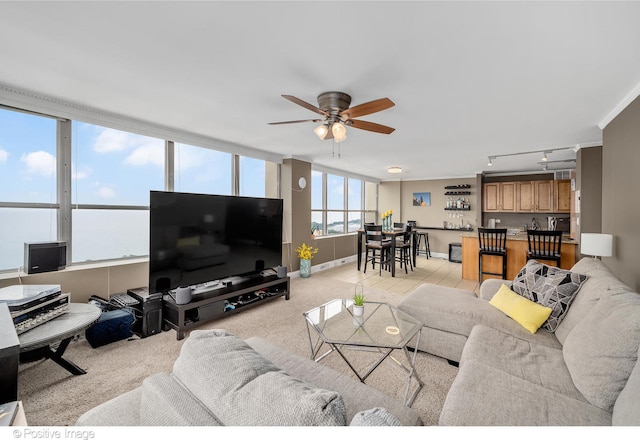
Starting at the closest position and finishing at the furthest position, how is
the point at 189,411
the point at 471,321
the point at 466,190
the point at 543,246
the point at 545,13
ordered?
the point at 189,411
the point at 545,13
the point at 471,321
the point at 543,246
the point at 466,190

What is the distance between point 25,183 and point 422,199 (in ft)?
26.7

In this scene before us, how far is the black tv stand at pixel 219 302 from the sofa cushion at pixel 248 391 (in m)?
2.17

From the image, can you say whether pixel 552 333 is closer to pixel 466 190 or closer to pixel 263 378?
pixel 263 378

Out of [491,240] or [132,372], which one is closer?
[132,372]

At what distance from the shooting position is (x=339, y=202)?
7.22 metres

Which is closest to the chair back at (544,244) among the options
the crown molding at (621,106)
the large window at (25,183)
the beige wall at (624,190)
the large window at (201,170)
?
the beige wall at (624,190)

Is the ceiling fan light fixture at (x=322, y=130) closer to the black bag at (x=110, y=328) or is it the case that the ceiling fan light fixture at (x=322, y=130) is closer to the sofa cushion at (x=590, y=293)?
the sofa cushion at (x=590, y=293)

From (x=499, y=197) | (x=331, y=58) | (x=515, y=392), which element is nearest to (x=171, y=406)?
(x=515, y=392)

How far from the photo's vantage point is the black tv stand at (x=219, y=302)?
9.56 feet

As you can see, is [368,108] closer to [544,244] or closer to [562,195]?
[544,244]

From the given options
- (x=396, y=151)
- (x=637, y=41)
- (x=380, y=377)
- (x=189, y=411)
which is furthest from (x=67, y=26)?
(x=396, y=151)

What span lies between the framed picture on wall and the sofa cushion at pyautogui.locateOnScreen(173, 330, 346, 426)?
798 cm

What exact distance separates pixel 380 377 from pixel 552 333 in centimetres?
135
